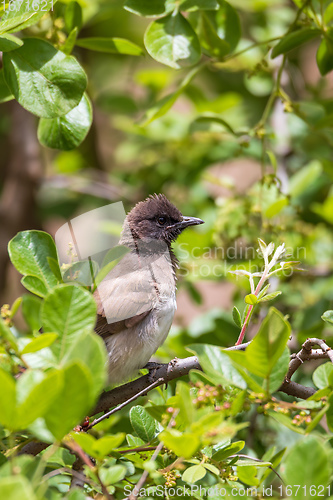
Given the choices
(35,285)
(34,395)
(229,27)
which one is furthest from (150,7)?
(34,395)

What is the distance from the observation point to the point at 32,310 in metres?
1.94

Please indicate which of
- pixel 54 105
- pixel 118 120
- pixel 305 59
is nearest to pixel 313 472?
pixel 54 105

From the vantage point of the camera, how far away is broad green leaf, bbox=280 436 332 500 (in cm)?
113

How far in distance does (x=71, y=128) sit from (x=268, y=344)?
1324 mm

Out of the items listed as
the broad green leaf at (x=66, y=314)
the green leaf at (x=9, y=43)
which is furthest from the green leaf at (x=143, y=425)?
the green leaf at (x=9, y=43)

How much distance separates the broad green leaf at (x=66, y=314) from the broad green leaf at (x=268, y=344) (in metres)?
0.38

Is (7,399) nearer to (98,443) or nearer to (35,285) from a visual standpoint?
(98,443)

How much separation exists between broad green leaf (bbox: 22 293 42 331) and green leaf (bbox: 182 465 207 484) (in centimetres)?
71

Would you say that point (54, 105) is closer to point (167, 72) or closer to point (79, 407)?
point (79, 407)

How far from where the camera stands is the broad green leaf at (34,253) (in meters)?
1.79

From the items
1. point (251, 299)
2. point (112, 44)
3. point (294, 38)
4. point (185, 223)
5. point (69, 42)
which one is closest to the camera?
point (251, 299)

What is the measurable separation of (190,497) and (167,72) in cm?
369

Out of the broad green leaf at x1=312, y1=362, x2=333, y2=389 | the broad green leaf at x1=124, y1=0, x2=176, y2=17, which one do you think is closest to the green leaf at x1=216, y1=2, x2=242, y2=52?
the broad green leaf at x1=124, y1=0, x2=176, y2=17

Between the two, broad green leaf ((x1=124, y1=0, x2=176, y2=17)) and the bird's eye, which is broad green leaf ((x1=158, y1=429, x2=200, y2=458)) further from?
the bird's eye
